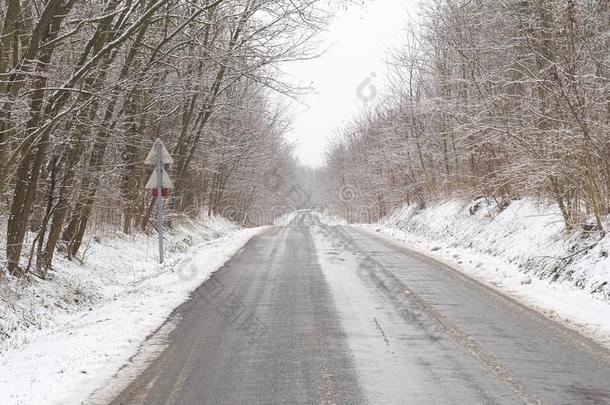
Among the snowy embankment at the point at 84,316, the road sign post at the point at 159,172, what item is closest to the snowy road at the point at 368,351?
the snowy embankment at the point at 84,316

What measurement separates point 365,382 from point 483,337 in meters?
2.28

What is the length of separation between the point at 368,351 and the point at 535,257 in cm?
697

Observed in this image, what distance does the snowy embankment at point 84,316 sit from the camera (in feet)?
18.4

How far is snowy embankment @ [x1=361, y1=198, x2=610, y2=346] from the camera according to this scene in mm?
8606

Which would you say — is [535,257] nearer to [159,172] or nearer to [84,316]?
[84,316]

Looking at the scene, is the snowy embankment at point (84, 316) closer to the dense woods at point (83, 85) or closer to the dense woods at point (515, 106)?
the dense woods at point (83, 85)

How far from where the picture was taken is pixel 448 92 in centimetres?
2469

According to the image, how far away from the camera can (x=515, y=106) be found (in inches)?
595

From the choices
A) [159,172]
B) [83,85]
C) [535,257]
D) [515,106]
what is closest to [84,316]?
[83,85]

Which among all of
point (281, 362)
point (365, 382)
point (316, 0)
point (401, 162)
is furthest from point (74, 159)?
point (401, 162)

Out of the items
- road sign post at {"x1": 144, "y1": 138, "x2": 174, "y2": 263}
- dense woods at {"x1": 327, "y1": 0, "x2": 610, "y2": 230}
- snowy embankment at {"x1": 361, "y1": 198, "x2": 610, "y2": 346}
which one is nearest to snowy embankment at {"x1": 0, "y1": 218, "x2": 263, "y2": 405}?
road sign post at {"x1": 144, "y1": 138, "x2": 174, "y2": 263}

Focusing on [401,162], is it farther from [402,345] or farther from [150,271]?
[402,345]

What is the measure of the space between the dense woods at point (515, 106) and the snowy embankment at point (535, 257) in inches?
21.8

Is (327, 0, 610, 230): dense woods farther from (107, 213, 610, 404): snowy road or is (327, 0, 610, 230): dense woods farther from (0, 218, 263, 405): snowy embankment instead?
(0, 218, 263, 405): snowy embankment
